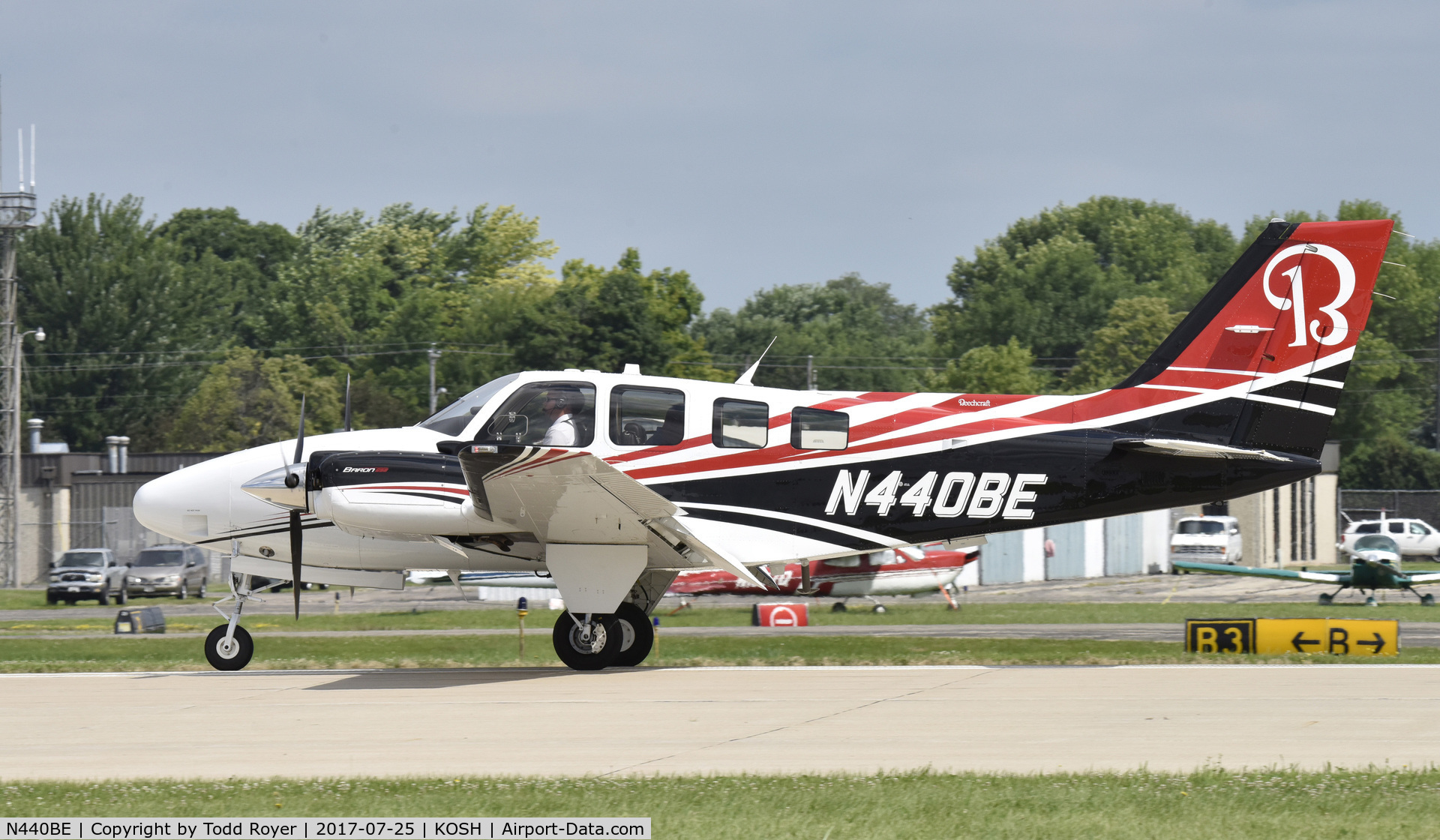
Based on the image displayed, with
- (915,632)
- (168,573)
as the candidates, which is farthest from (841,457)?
(168,573)

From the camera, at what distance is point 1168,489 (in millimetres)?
14461

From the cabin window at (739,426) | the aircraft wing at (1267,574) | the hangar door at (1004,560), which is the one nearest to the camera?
the cabin window at (739,426)

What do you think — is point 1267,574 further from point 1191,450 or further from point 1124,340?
point 1124,340

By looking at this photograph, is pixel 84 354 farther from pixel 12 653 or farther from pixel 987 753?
pixel 987 753

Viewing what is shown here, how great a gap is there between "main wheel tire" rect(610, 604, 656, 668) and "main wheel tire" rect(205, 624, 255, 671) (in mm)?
3989

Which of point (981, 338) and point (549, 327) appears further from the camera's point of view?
point (981, 338)

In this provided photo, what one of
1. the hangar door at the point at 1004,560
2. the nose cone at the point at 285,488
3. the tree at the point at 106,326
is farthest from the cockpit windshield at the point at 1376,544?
the tree at the point at 106,326

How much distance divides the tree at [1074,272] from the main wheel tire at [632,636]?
2894 inches

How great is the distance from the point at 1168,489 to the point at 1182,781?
660 cm

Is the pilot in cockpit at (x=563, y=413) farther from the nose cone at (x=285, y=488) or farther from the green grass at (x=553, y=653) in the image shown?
the green grass at (x=553, y=653)

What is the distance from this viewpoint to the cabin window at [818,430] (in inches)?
572

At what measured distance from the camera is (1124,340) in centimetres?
7525

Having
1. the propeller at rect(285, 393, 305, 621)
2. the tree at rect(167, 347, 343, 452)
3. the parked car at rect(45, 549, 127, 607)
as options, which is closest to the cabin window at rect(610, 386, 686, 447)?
the propeller at rect(285, 393, 305, 621)

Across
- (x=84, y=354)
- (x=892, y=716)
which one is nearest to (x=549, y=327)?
(x=84, y=354)
